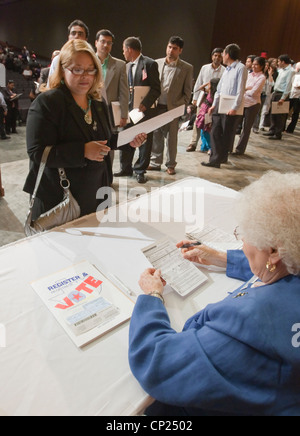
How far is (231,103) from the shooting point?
448cm

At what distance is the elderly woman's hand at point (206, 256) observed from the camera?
1.28 metres

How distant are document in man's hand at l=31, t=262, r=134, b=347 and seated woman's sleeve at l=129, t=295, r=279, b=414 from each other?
0.72ft

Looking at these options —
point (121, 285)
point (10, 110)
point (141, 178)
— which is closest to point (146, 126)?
point (121, 285)

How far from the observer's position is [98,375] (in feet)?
2.70

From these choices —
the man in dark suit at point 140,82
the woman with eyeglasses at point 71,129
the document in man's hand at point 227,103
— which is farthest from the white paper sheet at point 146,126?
the document in man's hand at point 227,103

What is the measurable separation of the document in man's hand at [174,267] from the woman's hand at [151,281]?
0.22 ft

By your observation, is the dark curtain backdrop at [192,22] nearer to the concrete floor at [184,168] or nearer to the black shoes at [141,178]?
the concrete floor at [184,168]

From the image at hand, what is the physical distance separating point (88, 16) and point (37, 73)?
10.5 ft

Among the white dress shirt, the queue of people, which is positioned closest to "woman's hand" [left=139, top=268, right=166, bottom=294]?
the queue of people

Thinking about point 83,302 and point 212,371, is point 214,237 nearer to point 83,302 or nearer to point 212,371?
point 83,302

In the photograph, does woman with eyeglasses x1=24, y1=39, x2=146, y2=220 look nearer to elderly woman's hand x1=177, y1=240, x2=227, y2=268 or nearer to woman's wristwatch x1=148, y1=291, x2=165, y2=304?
elderly woman's hand x1=177, y1=240, x2=227, y2=268

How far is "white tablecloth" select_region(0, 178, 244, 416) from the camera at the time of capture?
0.76m
